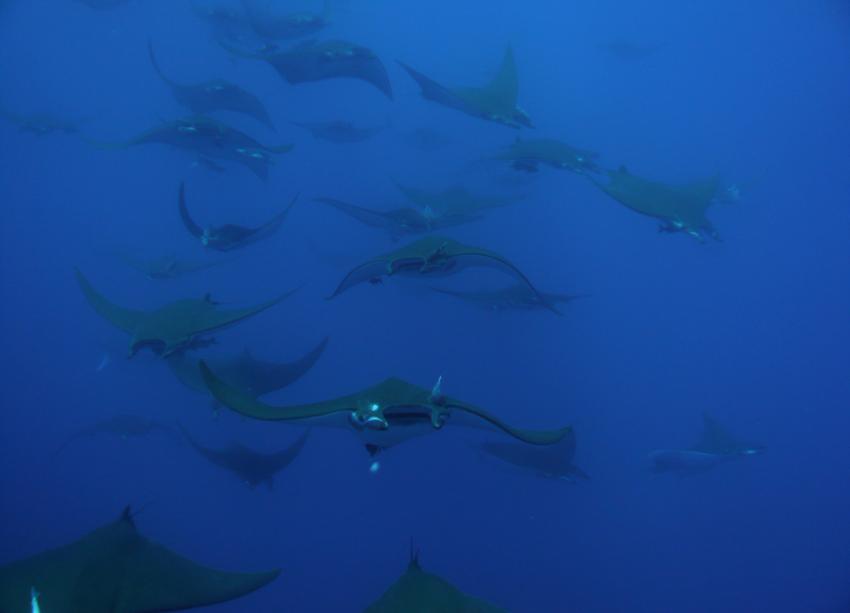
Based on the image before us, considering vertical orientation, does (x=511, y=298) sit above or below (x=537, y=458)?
above

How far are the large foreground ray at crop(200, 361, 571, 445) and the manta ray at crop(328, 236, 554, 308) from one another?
1.60 meters

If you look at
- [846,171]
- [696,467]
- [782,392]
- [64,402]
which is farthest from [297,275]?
[846,171]

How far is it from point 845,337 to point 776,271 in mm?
2600

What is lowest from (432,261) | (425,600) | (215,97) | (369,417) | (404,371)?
(404,371)

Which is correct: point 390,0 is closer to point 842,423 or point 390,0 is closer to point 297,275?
point 297,275

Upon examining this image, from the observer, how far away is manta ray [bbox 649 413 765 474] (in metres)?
6.59

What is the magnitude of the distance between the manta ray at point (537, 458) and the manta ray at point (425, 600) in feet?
8.73

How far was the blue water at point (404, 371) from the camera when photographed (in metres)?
8.02

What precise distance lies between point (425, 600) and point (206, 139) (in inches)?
227

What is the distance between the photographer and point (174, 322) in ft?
15.5

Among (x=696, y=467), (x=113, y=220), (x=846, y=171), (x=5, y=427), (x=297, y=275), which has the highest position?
(x=846, y=171)

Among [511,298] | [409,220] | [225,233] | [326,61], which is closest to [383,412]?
[225,233]

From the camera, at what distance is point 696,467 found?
23.3ft

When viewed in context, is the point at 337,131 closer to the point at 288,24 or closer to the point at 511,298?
the point at 288,24
